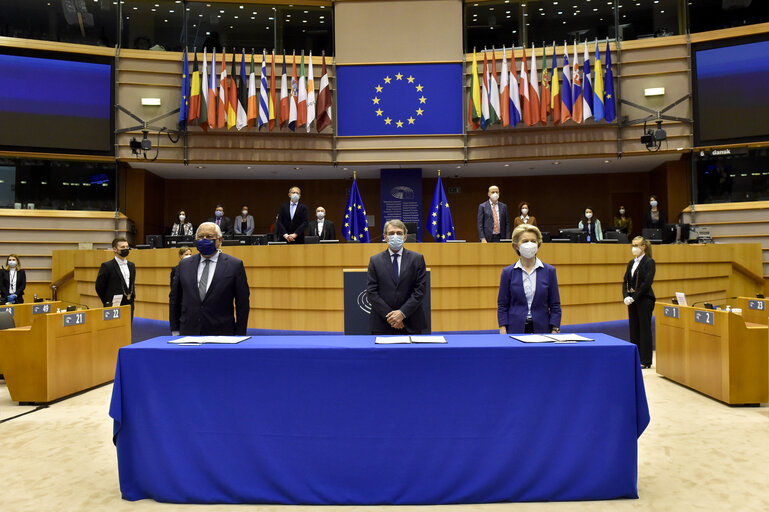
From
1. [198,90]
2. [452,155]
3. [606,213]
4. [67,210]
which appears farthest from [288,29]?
[606,213]

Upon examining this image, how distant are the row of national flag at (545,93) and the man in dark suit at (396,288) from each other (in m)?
8.77

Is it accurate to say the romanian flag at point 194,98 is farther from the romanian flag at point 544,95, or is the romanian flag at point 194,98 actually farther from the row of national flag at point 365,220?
the romanian flag at point 544,95

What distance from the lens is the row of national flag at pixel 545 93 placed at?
1180 centimetres

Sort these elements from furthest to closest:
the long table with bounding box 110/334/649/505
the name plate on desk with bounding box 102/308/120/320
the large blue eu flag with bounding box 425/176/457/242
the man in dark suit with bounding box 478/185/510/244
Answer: the large blue eu flag with bounding box 425/176/457/242
the man in dark suit with bounding box 478/185/510/244
the name plate on desk with bounding box 102/308/120/320
the long table with bounding box 110/334/649/505

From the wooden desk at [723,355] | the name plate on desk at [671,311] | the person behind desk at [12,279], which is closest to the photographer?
the wooden desk at [723,355]

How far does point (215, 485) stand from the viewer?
2.73m

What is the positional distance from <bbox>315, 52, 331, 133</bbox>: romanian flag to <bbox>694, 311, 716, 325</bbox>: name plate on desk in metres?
8.77

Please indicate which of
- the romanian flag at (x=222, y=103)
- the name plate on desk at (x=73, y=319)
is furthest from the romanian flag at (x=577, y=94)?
the name plate on desk at (x=73, y=319)

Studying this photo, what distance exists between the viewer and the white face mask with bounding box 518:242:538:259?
366 cm

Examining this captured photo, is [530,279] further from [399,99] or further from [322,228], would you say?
[399,99]

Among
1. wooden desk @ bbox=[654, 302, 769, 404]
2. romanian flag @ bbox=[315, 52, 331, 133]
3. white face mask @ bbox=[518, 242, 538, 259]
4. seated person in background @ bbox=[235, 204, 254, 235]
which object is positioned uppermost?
romanian flag @ bbox=[315, 52, 331, 133]

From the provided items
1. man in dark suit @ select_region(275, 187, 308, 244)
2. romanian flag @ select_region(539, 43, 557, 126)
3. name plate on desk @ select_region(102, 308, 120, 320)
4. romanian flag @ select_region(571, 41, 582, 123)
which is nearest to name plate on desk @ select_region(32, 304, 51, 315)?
name plate on desk @ select_region(102, 308, 120, 320)

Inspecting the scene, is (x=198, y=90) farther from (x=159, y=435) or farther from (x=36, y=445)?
(x=159, y=435)

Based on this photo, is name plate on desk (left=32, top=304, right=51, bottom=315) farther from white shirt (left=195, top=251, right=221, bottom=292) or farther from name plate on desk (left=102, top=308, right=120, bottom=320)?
white shirt (left=195, top=251, right=221, bottom=292)
